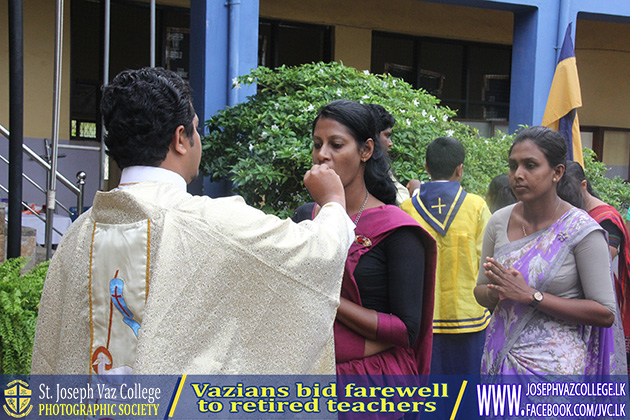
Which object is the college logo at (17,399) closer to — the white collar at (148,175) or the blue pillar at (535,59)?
the white collar at (148,175)

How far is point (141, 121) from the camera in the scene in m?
1.86

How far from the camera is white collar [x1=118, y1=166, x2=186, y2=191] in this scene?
1.89 m

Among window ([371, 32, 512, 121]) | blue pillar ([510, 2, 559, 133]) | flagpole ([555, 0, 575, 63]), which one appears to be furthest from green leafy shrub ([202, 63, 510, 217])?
window ([371, 32, 512, 121])

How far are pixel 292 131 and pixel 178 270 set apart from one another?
3.40m

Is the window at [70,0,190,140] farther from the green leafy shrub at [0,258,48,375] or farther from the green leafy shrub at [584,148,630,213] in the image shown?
the green leafy shrub at [0,258,48,375]

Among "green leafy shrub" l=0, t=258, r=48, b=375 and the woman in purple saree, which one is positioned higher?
the woman in purple saree

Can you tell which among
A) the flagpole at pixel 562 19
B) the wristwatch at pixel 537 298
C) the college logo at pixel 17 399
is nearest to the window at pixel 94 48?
the flagpole at pixel 562 19

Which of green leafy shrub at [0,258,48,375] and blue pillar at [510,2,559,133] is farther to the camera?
blue pillar at [510,2,559,133]

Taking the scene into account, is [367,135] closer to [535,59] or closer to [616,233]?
[616,233]

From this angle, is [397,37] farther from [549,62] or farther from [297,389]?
[297,389]

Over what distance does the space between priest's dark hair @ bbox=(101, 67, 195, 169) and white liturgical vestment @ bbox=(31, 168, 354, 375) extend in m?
0.07

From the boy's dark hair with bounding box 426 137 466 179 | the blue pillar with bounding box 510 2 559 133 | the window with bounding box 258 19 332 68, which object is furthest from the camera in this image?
the window with bounding box 258 19 332 68

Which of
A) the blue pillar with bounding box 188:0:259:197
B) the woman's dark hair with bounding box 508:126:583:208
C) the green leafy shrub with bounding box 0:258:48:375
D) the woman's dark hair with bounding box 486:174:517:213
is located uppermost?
the blue pillar with bounding box 188:0:259:197

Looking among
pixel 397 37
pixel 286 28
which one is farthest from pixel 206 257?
pixel 397 37
